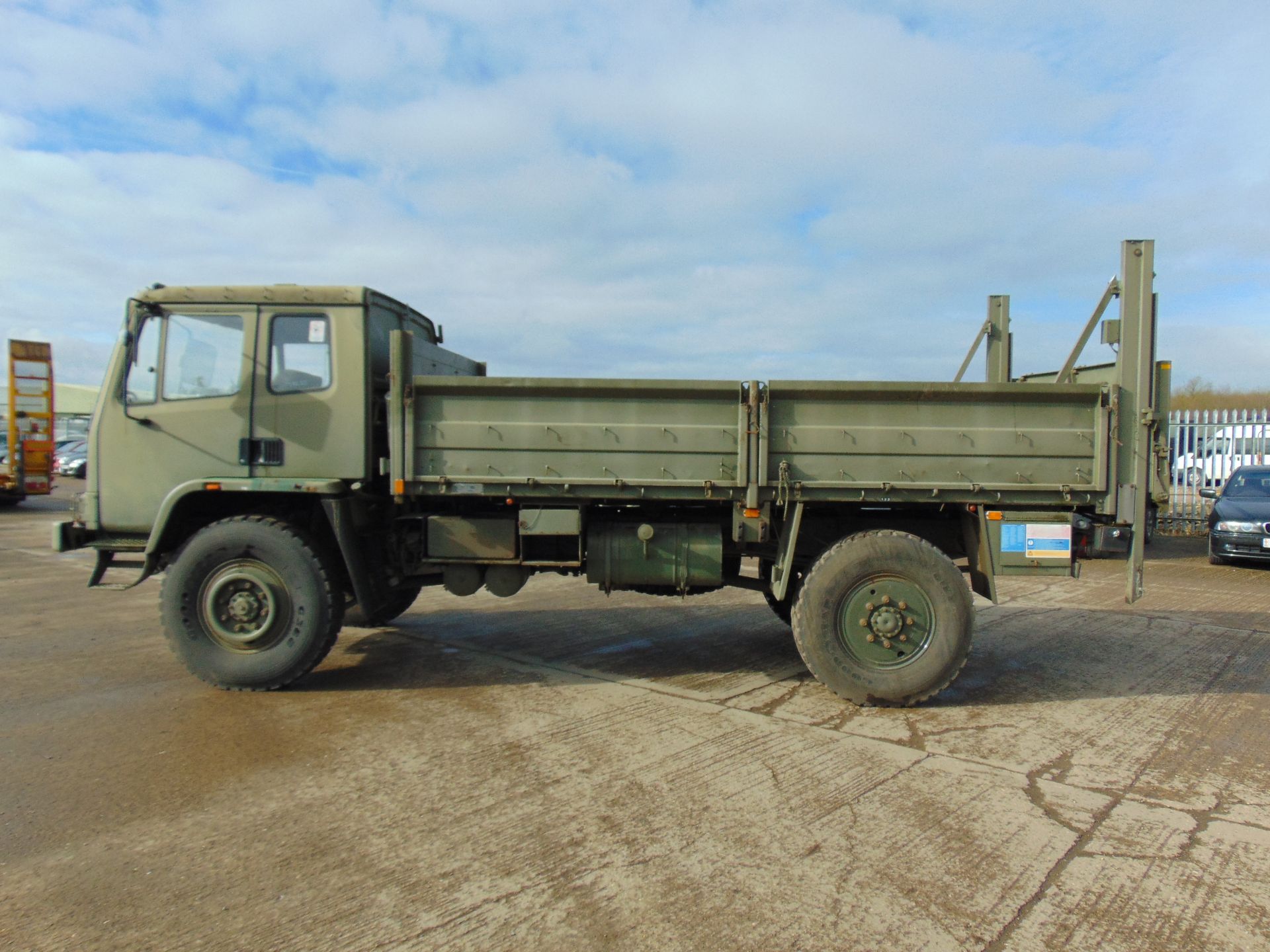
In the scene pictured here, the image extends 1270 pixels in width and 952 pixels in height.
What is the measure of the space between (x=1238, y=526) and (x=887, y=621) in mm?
9183

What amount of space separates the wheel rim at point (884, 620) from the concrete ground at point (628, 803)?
0.35 metres

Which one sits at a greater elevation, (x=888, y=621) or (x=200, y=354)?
(x=200, y=354)

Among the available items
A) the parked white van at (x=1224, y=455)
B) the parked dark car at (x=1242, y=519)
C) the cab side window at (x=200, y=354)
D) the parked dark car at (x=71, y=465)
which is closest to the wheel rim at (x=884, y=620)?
the cab side window at (x=200, y=354)

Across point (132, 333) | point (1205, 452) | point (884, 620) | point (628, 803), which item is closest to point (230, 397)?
point (132, 333)

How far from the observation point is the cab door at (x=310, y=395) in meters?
5.32

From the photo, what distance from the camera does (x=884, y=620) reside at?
5.07m

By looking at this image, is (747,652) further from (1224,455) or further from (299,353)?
(1224,455)

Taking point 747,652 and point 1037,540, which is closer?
point 1037,540

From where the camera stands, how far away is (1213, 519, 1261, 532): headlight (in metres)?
11.1

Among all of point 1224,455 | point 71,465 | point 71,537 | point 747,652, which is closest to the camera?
point 71,537

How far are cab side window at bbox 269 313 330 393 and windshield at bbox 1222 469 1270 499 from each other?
12924 millimetres

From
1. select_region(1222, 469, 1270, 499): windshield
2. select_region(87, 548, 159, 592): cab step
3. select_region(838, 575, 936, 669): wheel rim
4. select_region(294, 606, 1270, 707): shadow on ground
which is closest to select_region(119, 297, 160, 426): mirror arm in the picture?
select_region(87, 548, 159, 592): cab step

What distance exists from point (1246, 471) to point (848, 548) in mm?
10886

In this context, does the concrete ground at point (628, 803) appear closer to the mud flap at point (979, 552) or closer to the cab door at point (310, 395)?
the mud flap at point (979, 552)
